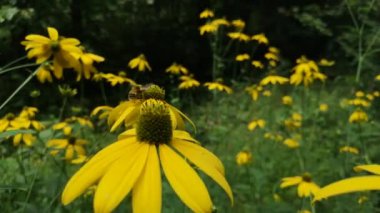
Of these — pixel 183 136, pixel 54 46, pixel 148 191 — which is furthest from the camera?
pixel 54 46

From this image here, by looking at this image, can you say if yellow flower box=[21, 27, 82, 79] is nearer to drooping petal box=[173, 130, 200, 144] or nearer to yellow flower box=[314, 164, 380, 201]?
drooping petal box=[173, 130, 200, 144]

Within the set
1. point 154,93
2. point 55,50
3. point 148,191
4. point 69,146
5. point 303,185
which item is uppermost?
point 55,50

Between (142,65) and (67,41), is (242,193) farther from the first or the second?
(67,41)

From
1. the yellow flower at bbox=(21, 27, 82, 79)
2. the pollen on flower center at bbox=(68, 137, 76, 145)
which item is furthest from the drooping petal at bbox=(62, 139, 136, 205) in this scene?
the pollen on flower center at bbox=(68, 137, 76, 145)

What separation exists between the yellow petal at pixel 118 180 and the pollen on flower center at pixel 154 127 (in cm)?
10

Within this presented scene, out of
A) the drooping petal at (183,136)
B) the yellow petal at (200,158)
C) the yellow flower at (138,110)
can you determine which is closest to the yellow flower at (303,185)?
the yellow flower at (138,110)

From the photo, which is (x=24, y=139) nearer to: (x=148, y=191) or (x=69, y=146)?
(x=69, y=146)

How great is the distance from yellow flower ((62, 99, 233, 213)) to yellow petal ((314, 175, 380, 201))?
7.4 inches

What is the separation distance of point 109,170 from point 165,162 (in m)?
0.11

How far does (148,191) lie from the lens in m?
0.86

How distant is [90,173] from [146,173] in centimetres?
9

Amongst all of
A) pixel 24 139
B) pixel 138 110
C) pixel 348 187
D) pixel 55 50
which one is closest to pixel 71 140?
pixel 24 139

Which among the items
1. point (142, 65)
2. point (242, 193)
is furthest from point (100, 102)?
point (242, 193)

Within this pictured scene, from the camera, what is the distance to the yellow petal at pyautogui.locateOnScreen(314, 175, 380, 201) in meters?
0.68
